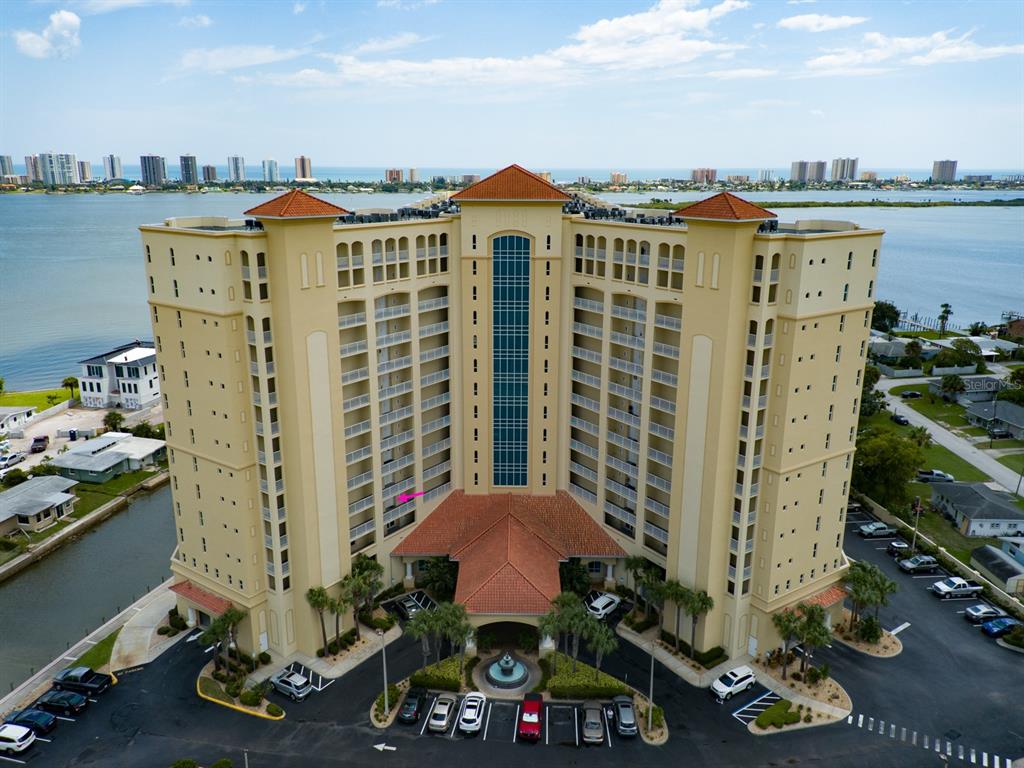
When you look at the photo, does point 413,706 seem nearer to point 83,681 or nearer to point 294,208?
point 83,681

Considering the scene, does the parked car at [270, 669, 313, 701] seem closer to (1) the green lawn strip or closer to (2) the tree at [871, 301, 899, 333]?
(1) the green lawn strip

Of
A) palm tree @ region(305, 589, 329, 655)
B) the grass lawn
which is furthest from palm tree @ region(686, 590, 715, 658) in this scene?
the grass lawn

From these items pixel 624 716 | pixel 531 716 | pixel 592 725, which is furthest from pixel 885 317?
pixel 531 716

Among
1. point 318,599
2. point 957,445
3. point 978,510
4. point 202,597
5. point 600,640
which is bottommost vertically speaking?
point 957,445

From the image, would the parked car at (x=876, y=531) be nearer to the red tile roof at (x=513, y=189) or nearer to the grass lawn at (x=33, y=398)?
the red tile roof at (x=513, y=189)

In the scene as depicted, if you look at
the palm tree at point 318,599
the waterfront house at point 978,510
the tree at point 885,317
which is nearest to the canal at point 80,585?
the palm tree at point 318,599

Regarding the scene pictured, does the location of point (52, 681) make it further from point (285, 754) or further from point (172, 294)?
point (172, 294)
